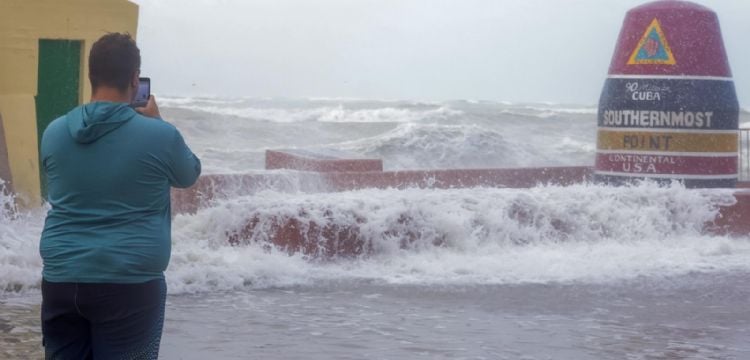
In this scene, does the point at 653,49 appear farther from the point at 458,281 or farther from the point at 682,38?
the point at 458,281

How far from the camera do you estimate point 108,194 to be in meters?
3.22

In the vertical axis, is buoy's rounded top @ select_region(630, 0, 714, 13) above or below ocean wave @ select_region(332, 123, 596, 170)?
above

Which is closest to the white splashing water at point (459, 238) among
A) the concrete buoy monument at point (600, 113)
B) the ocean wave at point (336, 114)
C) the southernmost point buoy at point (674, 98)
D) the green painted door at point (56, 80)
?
the concrete buoy monument at point (600, 113)

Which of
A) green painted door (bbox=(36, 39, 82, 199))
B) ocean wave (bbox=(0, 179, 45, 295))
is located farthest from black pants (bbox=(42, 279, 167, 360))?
green painted door (bbox=(36, 39, 82, 199))

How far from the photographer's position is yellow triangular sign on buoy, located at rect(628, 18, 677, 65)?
33.7ft

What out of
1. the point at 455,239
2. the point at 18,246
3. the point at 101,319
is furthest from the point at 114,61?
the point at 455,239

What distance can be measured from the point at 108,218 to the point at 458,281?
5.29 metres

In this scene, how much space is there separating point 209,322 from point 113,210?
3494 millimetres

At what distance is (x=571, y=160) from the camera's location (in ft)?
82.6

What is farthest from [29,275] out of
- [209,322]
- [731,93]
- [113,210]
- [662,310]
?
[731,93]

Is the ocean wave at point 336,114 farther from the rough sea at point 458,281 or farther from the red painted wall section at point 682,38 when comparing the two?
the rough sea at point 458,281

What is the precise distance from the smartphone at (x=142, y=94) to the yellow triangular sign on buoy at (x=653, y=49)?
24.9 ft

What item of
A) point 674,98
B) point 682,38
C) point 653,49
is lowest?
point 674,98

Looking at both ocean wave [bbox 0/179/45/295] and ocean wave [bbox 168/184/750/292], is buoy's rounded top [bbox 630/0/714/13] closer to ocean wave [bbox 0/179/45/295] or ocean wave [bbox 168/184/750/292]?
ocean wave [bbox 168/184/750/292]
